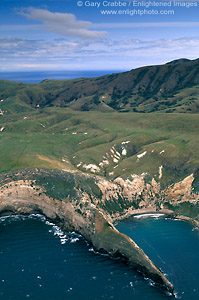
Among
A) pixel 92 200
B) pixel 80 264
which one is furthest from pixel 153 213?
pixel 80 264

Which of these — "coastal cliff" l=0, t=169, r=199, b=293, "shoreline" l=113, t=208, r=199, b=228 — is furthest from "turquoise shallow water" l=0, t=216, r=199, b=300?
"shoreline" l=113, t=208, r=199, b=228

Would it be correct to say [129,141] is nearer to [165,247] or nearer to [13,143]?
[13,143]

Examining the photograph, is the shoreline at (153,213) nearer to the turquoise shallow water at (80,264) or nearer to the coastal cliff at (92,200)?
the coastal cliff at (92,200)

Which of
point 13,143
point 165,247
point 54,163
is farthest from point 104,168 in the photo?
point 165,247

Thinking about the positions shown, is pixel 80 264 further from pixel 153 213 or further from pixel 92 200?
pixel 153 213

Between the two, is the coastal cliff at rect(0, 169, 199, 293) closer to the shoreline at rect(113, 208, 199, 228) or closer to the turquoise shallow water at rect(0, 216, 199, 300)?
the shoreline at rect(113, 208, 199, 228)

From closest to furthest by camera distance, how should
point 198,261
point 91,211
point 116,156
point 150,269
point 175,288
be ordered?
1. point 175,288
2. point 150,269
3. point 198,261
4. point 91,211
5. point 116,156

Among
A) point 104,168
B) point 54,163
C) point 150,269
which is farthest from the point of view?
point 104,168
